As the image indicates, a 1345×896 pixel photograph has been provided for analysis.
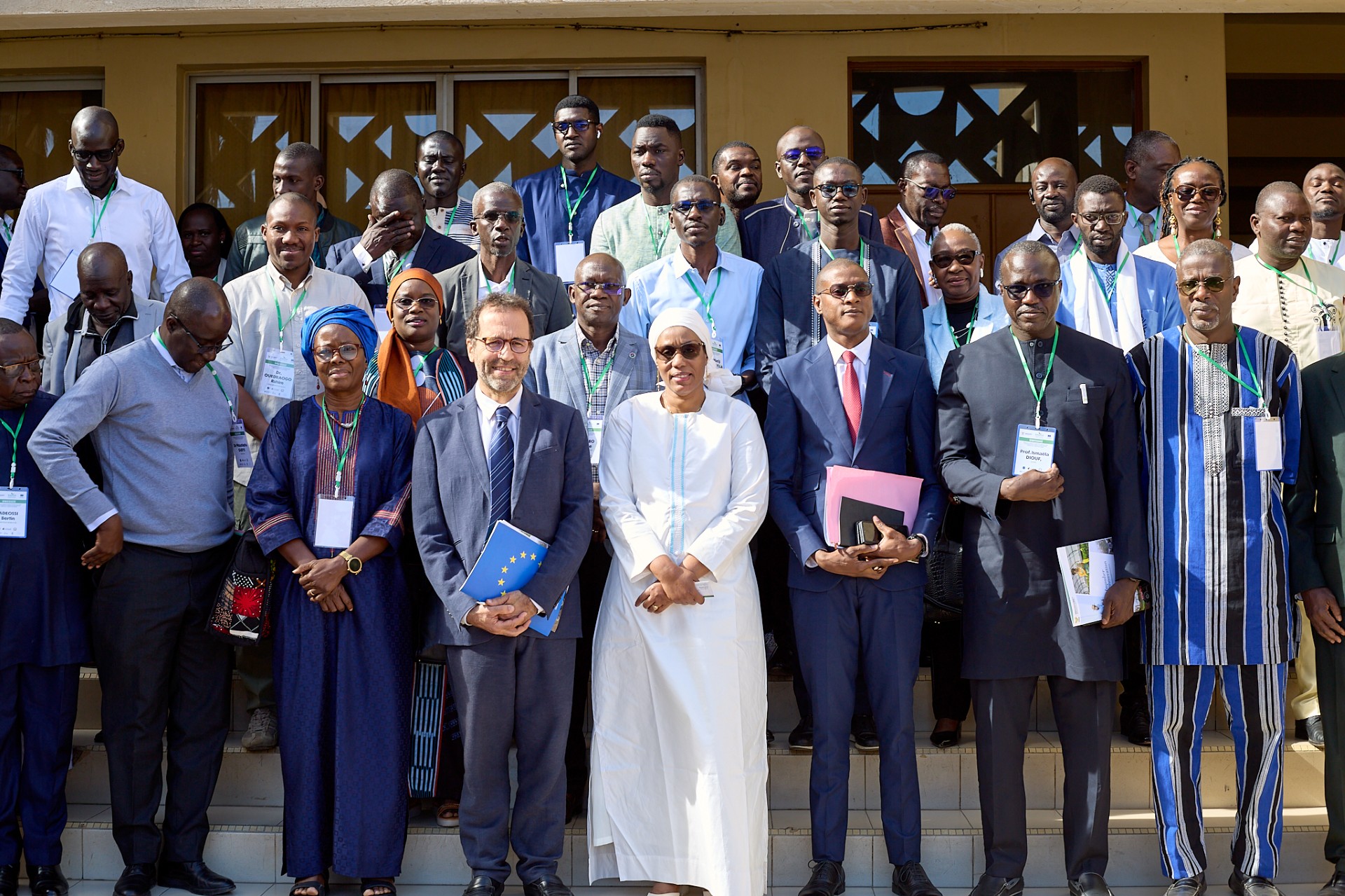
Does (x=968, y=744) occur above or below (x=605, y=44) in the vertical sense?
below

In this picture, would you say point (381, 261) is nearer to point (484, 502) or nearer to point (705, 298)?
point (705, 298)

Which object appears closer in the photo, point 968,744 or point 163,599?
point 163,599

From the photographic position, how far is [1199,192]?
19.3ft

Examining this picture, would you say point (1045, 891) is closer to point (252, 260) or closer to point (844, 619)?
point (844, 619)

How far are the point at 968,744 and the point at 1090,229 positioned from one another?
94.5 inches

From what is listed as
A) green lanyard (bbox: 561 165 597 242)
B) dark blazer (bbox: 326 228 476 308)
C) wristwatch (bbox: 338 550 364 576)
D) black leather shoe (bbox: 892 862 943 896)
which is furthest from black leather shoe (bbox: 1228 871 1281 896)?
green lanyard (bbox: 561 165 597 242)

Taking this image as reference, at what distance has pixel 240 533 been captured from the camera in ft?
17.1

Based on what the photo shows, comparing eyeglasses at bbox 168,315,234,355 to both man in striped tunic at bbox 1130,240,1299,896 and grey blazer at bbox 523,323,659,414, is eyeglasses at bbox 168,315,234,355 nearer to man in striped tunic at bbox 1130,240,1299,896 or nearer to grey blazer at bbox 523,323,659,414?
grey blazer at bbox 523,323,659,414

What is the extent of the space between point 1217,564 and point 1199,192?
2.11 meters

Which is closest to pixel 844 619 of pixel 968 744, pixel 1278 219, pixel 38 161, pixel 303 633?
pixel 968 744

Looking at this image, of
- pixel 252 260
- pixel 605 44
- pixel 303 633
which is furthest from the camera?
pixel 605 44

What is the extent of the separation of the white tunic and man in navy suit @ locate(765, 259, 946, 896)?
7.5 inches

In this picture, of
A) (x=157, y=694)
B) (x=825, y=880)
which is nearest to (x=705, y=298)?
(x=825, y=880)

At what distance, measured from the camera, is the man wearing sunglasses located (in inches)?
243
